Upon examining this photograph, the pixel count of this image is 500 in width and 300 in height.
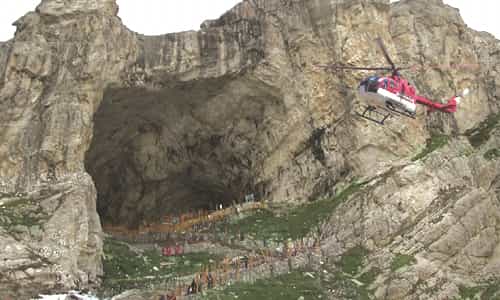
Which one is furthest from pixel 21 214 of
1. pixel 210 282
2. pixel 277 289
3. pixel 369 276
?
pixel 369 276

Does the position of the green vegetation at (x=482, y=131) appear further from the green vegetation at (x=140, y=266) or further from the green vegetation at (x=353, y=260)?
the green vegetation at (x=140, y=266)

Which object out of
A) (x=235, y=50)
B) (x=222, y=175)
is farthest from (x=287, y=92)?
(x=222, y=175)

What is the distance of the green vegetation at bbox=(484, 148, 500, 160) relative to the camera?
164ft

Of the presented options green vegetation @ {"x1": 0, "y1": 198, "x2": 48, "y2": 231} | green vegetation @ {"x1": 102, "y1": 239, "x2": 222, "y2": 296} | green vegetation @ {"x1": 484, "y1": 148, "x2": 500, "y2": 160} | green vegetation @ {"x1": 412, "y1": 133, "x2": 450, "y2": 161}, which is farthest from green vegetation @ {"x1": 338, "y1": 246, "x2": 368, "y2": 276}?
green vegetation @ {"x1": 0, "y1": 198, "x2": 48, "y2": 231}

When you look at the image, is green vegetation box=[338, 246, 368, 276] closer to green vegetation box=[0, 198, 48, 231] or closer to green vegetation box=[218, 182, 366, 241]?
green vegetation box=[218, 182, 366, 241]

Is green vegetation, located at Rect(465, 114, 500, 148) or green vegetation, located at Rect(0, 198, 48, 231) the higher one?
green vegetation, located at Rect(465, 114, 500, 148)

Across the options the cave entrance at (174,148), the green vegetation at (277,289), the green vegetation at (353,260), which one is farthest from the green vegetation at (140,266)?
the cave entrance at (174,148)

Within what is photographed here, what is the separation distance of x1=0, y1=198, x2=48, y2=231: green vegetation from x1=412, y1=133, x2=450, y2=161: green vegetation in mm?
24303

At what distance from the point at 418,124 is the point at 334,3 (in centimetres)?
1130

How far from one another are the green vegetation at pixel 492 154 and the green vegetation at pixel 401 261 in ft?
37.7

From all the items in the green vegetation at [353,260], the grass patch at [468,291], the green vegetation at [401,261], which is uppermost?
the green vegetation at [401,261]

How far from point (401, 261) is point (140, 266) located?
1486 centimetres

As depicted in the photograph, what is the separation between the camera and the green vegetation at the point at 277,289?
35.8 m

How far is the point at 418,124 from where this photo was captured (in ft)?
180
